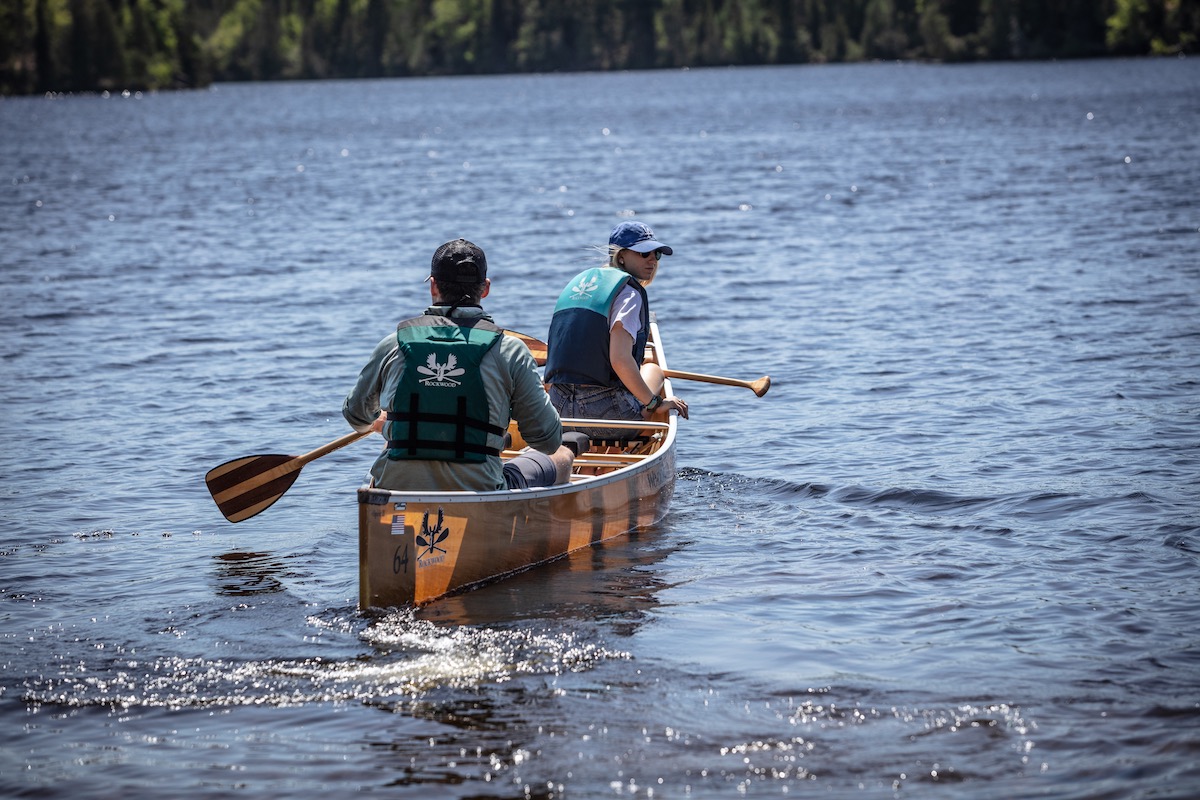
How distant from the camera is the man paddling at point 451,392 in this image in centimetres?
754

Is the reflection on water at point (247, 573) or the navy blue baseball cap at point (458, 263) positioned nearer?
the navy blue baseball cap at point (458, 263)

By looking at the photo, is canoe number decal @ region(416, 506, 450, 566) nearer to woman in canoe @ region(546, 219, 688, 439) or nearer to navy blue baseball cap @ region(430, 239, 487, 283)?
navy blue baseball cap @ region(430, 239, 487, 283)

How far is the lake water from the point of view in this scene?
20.5 feet

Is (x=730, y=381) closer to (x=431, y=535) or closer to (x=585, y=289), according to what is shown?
(x=585, y=289)

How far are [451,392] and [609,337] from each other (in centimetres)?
250

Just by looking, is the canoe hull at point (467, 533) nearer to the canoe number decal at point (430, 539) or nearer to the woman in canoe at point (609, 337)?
the canoe number decal at point (430, 539)

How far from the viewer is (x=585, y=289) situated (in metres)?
9.81

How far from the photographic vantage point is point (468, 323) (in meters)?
7.59

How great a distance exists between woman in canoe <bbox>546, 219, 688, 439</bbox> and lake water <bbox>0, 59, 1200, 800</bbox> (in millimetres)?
957

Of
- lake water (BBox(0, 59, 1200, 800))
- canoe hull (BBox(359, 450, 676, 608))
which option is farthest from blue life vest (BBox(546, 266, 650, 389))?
lake water (BBox(0, 59, 1200, 800))

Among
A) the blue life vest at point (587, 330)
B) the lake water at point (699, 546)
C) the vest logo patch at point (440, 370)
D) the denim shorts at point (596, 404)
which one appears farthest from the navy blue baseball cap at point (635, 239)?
the vest logo patch at point (440, 370)

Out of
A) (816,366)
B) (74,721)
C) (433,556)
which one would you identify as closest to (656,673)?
(433,556)

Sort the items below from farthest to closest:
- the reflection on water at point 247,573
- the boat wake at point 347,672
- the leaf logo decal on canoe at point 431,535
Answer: the reflection on water at point 247,573
the leaf logo decal on canoe at point 431,535
the boat wake at point 347,672

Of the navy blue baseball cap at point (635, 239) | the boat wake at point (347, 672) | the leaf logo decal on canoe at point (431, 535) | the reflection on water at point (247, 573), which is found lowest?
the reflection on water at point (247, 573)
